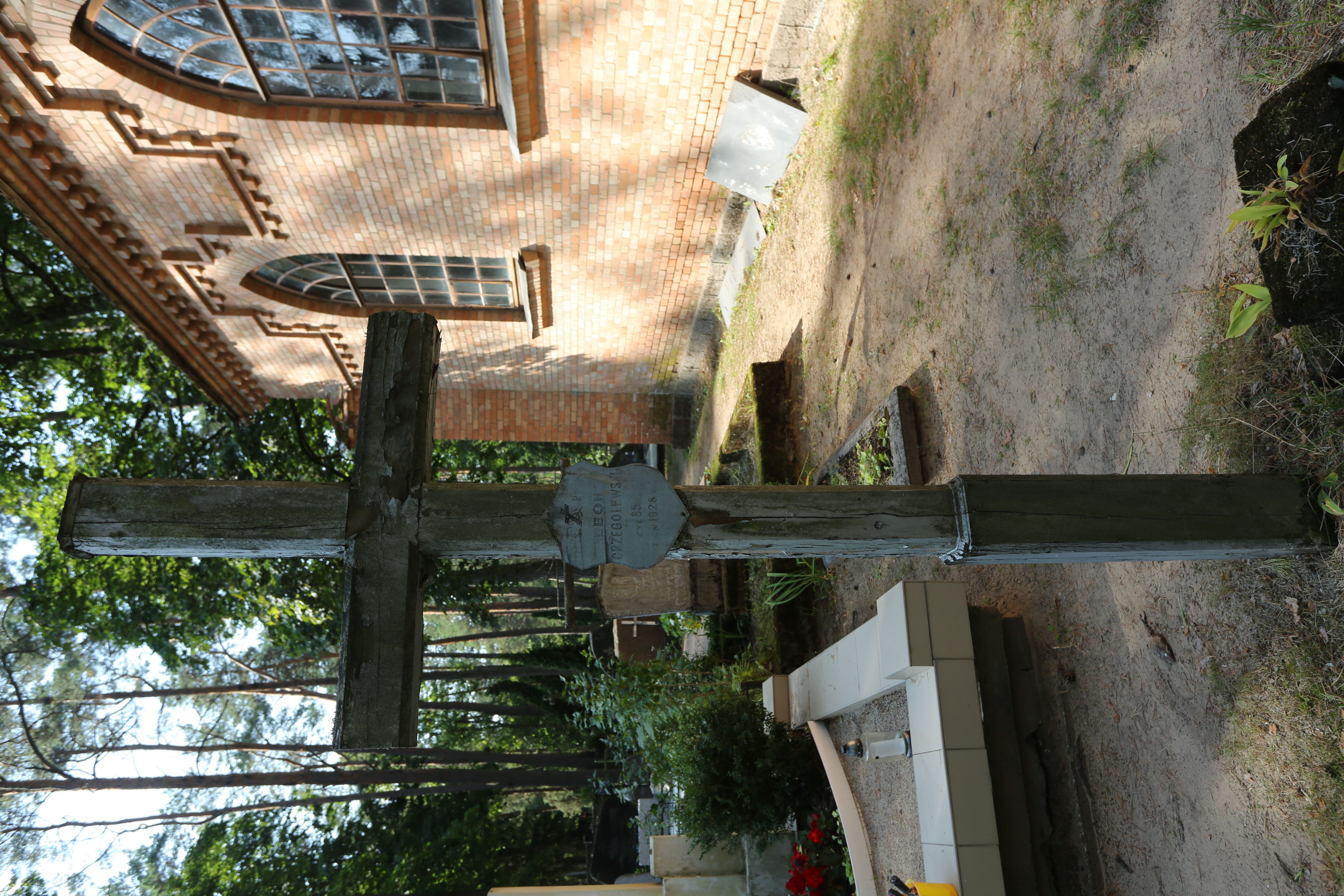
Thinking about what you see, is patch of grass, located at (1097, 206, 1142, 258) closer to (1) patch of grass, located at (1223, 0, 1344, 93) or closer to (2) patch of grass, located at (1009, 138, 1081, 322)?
(2) patch of grass, located at (1009, 138, 1081, 322)

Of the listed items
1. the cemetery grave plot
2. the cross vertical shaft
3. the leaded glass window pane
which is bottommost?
the cross vertical shaft

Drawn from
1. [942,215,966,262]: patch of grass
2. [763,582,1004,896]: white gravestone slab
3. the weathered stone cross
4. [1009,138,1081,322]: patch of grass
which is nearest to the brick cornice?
the weathered stone cross

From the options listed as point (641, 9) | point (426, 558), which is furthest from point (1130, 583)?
point (641, 9)

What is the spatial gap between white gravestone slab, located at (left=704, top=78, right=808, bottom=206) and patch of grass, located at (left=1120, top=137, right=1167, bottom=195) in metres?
4.85

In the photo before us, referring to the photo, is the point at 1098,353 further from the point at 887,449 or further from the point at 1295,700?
the point at 887,449

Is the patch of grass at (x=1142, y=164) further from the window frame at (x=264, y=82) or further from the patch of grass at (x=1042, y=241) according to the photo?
the window frame at (x=264, y=82)

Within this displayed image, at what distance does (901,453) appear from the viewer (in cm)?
552

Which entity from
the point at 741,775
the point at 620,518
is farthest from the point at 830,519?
the point at 741,775

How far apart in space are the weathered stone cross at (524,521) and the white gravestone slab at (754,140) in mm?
6443

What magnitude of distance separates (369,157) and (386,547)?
7.50 metres

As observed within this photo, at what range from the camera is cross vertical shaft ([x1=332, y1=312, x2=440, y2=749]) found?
7.45 ft

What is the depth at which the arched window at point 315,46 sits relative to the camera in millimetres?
7516

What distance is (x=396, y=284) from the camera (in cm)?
1130

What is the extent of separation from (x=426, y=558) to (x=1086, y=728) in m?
3.03
